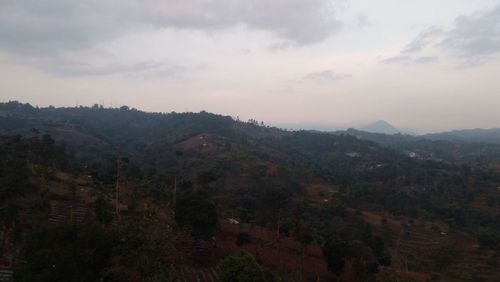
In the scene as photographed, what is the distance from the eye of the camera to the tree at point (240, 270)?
17.6m

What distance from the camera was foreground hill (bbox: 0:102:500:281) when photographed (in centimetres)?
1984

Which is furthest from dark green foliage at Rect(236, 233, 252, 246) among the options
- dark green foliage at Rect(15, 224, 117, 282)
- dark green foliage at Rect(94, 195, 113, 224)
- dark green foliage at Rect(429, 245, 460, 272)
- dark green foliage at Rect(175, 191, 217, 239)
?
dark green foliage at Rect(15, 224, 117, 282)

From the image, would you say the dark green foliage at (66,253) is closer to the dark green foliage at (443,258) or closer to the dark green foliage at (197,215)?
the dark green foliage at (197,215)

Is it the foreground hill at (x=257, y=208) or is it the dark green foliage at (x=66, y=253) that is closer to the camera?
the dark green foliage at (x=66, y=253)

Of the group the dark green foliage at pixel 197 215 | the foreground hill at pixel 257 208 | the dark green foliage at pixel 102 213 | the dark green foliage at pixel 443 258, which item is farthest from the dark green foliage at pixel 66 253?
the dark green foliage at pixel 443 258

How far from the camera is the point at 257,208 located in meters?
48.7

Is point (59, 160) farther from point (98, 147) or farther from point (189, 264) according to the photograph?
point (98, 147)

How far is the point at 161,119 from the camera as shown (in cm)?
13238

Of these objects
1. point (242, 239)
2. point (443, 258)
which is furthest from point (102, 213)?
point (443, 258)

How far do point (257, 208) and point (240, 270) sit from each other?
31076mm

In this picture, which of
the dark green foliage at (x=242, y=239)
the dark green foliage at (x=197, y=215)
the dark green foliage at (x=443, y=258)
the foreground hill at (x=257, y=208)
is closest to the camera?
the foreground hill at (x=257, y=208)

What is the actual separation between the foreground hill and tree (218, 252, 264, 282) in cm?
146

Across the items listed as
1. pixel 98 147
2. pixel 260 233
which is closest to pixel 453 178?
pixel 260 233

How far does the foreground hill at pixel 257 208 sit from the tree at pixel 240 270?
146 cm
